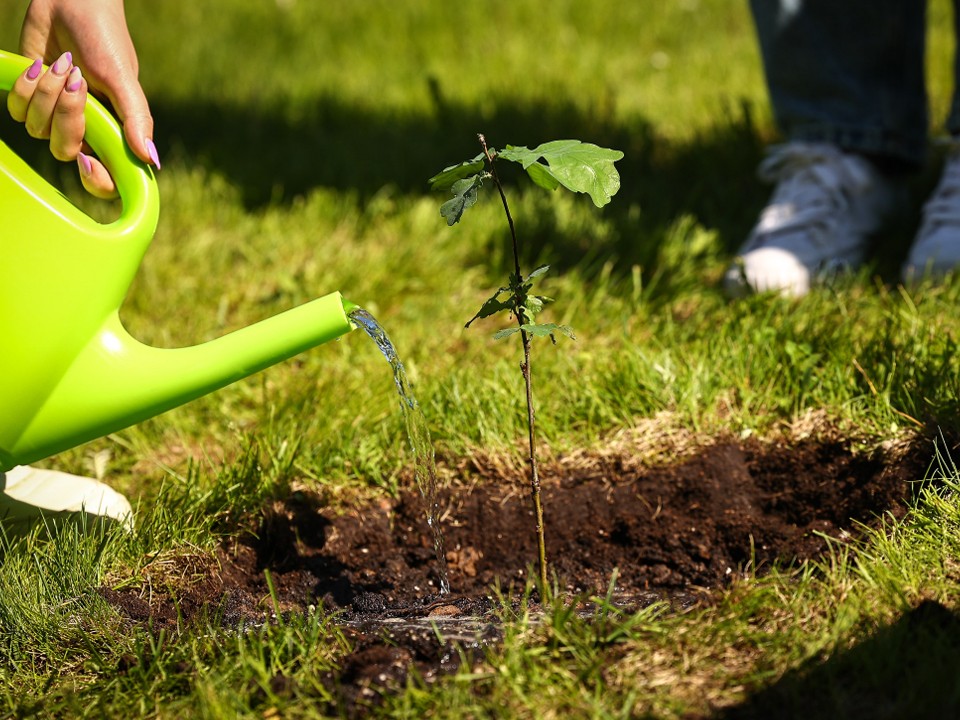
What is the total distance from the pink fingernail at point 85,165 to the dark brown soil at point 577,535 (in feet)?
2.23

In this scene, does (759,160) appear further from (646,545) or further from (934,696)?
(934,696)

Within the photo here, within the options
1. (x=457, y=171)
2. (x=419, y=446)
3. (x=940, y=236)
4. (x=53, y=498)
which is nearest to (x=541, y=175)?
(x=457, y=171)

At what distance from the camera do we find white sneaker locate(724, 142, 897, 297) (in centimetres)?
238

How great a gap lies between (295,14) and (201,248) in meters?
2.21

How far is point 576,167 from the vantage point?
51.9 inches

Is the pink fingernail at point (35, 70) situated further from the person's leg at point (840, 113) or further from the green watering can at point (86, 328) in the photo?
the person's leg at point (840, 113)

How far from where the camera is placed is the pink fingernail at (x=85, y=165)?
1519mm

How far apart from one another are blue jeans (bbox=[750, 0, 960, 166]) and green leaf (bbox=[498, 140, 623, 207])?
1.51 metres

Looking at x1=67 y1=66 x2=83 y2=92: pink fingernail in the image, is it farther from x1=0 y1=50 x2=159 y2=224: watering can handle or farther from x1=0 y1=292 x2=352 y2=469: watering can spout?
x1=0 y1=292 x2=352 y2=469: watering can spout

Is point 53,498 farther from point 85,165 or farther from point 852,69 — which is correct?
point 852,69

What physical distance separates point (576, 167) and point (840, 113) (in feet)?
5.32

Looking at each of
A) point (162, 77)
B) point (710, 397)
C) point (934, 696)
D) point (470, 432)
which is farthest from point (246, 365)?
point (162, 77)

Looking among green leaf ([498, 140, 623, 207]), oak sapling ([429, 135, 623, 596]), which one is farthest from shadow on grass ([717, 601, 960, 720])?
green leaf ([498, 140, 623, 207])

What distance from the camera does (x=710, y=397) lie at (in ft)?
6.33
